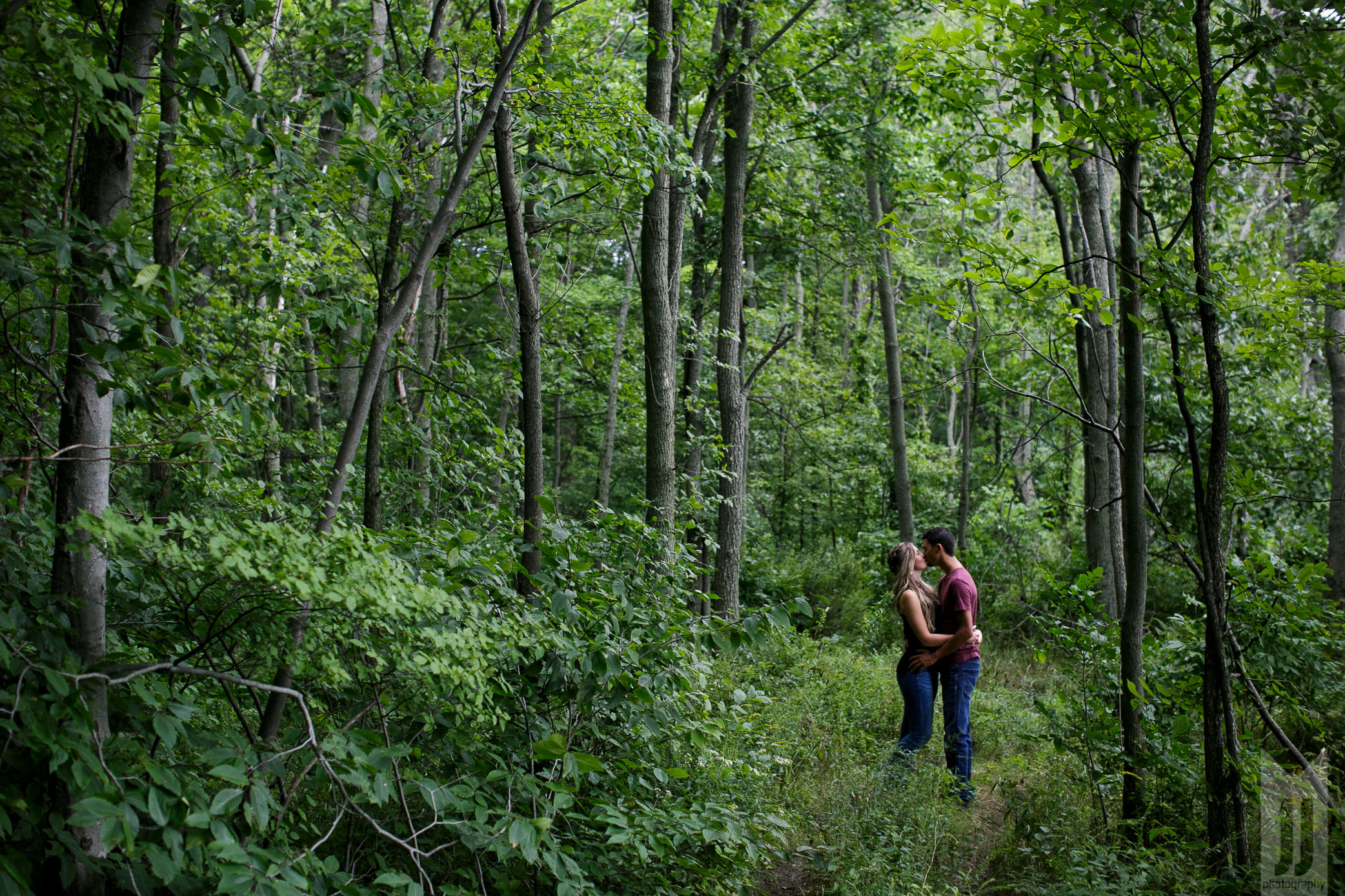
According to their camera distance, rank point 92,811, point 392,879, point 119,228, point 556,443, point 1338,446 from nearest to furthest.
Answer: point 92,811 → point 119,228 → point 392,879 → point 1338,446 → point 556,443

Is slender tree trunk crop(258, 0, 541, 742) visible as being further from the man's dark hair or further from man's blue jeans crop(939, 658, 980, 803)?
man's blue jeans crop(939, 658, 980, 803)

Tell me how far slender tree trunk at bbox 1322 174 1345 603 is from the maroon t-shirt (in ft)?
14.7

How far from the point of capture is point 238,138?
2.96m

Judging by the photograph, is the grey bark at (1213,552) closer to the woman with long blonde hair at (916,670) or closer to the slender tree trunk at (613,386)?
the woman with long blonde hair at (916,670)

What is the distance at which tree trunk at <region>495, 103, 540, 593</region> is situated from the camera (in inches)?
165

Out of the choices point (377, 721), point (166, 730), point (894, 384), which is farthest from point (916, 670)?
point (894, 384)

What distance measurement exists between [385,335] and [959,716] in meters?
4.32

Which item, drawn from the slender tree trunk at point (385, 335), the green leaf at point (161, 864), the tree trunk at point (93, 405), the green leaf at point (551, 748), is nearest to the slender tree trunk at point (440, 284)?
the slender tree trunk at point (385, 335)

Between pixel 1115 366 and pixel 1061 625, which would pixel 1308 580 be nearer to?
pixel 1061 625

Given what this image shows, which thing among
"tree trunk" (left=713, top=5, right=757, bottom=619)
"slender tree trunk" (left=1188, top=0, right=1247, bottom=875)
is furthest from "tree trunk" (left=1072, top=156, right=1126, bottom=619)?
"tree trunk" (left=713, top=5, right=757, bottom=619)

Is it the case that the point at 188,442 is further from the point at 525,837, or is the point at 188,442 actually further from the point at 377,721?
the point at 525,837

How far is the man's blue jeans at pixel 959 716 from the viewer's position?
532cm

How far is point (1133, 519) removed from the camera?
432cm

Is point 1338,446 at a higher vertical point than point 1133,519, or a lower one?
higher
